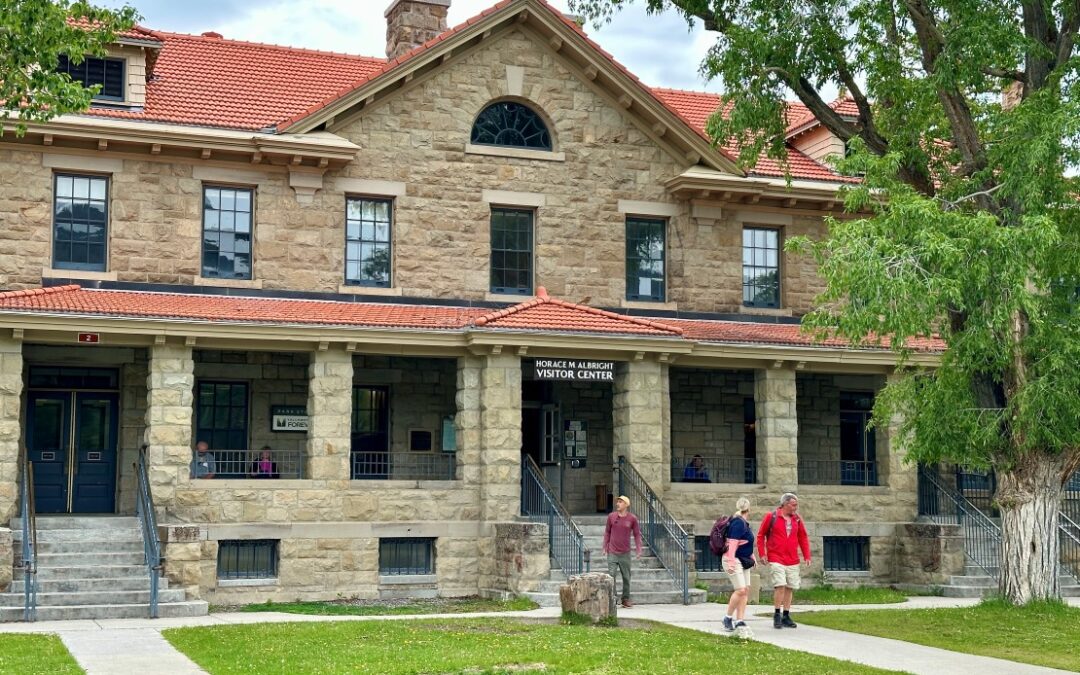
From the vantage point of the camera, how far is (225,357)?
24.0 m

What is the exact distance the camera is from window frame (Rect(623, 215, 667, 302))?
2608 centimetres

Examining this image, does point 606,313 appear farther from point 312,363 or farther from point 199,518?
point 199,518

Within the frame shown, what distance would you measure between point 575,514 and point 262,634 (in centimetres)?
962

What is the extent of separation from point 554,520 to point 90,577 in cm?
705

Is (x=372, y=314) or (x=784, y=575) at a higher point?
(x=372, y=314)

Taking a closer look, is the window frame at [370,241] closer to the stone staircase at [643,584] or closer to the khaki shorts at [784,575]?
the stone staircase at [643,584]

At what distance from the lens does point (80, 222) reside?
23016 millimetres

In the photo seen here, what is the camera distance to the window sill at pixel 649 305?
25.8m

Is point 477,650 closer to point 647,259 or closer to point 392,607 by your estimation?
point 392,607

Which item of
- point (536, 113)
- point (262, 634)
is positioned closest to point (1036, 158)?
point (536, 113)

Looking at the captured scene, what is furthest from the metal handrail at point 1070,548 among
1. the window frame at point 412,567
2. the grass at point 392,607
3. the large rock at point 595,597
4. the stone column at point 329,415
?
the stone column at point 329,415

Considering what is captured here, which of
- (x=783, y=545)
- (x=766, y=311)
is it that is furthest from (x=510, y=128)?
(x=783, y=545)

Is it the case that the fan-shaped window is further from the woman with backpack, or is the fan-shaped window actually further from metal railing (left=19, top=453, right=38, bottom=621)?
the woman with backpack

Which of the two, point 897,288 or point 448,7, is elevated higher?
point 448,7
